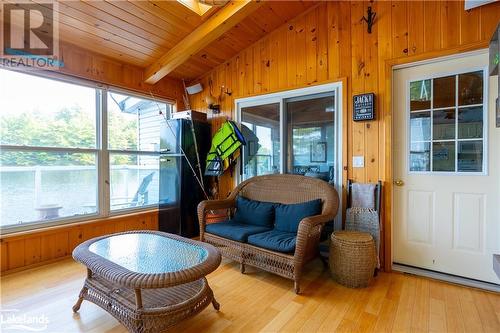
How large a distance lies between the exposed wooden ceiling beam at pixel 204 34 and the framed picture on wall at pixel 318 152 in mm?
1638

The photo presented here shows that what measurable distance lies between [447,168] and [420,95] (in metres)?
0.75

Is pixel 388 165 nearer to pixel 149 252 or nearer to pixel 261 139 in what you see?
pixel 261 139

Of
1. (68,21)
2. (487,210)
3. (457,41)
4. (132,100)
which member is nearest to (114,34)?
(68,21)

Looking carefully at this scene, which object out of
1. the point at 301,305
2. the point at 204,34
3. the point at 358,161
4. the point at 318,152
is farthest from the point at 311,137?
the point at 301,305

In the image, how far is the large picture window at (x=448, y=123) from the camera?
2.29 metres

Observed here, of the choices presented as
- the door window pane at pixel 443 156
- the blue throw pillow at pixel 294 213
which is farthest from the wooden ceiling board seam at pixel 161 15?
the door window pane at pixel 443 156

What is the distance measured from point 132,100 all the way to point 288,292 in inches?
127

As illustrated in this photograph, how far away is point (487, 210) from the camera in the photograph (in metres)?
2.25

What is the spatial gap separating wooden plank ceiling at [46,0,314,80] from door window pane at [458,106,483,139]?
6.61 feet

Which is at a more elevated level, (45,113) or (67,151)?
(45,113)

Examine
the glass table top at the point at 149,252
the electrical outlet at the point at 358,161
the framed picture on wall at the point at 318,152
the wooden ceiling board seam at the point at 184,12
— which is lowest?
the glass table top at the point at 149,252

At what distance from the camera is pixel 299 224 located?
2.16 metres

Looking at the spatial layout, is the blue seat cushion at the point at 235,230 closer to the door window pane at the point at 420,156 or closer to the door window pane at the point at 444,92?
the door window pane at the point at 420,156

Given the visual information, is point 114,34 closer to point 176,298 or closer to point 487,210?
point 176,298
